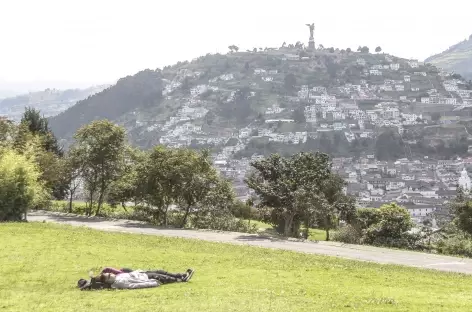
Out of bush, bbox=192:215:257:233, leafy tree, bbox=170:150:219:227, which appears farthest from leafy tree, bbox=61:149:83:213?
bush, bbox=192:215:257:233

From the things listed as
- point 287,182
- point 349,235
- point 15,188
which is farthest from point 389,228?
point 15,188

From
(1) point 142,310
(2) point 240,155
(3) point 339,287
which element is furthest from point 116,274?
(2) point 240,155

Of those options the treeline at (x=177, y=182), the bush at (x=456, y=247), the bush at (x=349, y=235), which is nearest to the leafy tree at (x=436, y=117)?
the treeline at (x=177, y=182)

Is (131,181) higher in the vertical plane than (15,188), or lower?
lower

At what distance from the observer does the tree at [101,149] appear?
3769cm

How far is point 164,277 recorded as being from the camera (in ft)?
46.8

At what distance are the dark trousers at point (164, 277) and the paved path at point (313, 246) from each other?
39.7 ft

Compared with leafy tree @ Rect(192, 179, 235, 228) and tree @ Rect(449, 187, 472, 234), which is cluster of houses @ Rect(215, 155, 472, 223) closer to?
tree @ Rect(449, 187, 472, 234)

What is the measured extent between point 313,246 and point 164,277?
14.7 meters

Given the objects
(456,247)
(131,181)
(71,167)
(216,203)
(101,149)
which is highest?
(101,149)

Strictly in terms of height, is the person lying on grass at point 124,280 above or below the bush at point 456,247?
above

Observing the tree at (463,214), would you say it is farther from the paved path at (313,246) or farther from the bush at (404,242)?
the paved path at (313,246)

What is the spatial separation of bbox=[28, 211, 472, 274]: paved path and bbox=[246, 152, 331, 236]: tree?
3431mm

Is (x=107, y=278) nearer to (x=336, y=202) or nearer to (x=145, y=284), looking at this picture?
(x=145, y=284)
